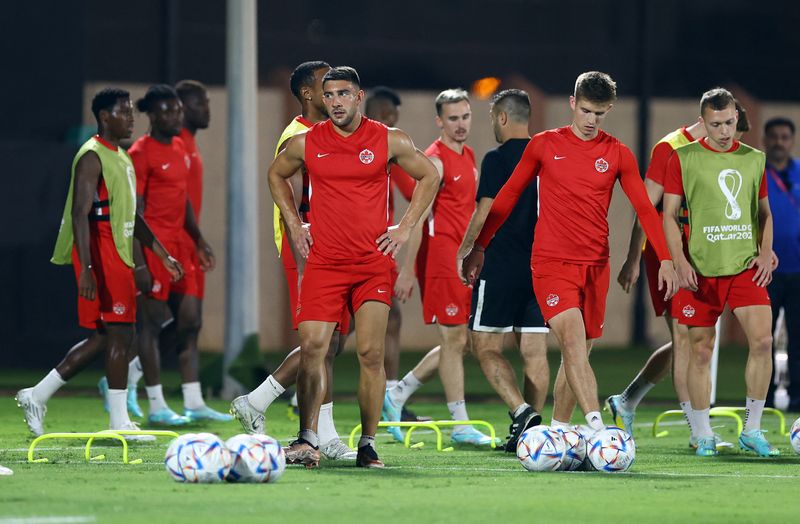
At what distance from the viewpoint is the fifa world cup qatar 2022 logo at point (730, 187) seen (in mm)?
10680

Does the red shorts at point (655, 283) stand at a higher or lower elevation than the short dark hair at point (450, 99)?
lower

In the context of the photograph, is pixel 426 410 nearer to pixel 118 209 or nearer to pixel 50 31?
pixel 118 209

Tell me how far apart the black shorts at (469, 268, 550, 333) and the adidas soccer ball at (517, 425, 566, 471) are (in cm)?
170

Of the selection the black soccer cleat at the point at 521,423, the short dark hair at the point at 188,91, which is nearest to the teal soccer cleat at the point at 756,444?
the black soccer cleat at the point at 521,423

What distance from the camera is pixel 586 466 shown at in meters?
9.57

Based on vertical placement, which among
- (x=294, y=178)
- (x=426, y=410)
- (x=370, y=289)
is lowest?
(x=426, y=410)

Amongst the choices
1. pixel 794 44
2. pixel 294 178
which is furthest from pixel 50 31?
pixel 794 44

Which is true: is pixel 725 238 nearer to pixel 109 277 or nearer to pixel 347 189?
pixel 347 189

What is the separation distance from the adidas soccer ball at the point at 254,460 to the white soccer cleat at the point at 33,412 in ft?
11.7

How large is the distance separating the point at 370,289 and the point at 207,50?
13304 millimetres

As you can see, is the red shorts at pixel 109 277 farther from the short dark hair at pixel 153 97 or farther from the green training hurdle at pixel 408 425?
the green training hurdle at pixel 408 425

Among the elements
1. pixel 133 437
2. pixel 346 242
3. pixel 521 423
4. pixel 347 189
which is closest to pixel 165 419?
pixel 133 437

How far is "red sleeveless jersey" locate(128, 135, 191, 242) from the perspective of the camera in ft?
44.1

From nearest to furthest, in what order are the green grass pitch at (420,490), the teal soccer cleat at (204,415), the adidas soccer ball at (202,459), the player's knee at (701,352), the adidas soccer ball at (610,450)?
the green grass pitch at (420,490) < the adidas soccer ball at (202,459) < the adidas soccer ball at (610,450) < the player's knee at (701,352) < the teal soccer cleat at (204,415)
